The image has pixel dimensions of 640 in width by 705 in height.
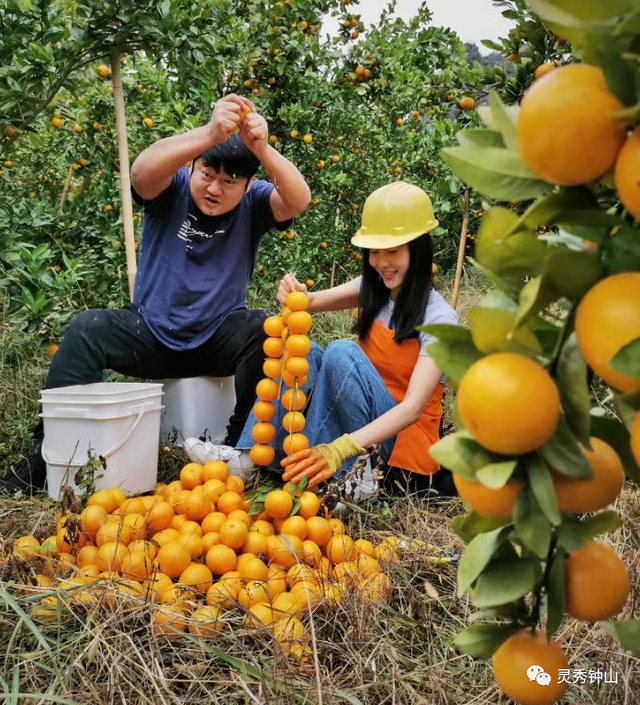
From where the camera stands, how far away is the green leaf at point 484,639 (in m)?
0.61

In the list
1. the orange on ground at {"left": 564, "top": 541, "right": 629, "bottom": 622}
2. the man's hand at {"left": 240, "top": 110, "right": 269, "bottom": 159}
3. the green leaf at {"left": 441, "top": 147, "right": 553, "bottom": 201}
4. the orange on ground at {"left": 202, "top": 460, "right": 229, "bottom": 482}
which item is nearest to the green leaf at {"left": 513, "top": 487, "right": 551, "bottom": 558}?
the orange on ground at {"left": 564, "top": 541, "right": 629, "bottom": 622}

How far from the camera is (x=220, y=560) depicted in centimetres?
163

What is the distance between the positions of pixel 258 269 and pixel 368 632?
130 inches

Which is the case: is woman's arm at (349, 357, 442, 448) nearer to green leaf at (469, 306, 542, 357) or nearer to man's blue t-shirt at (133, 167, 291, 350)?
man's blue t-shirt at (133, 167, 291, 350)

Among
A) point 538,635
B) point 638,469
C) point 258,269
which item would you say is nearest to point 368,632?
point 538,635

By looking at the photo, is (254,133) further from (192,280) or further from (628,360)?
(628,360)

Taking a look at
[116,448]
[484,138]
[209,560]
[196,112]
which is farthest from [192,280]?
[484,138]

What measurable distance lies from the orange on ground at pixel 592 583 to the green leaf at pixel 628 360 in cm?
21

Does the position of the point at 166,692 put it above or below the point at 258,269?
above

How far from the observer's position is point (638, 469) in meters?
0.57

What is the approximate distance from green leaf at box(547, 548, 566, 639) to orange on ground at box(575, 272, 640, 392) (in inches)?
7.5

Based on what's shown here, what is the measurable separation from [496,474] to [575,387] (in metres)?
0.09

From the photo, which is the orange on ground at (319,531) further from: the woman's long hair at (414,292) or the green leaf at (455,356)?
the green leaf at (455,356)

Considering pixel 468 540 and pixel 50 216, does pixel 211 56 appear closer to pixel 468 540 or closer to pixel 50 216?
pixel 50 216
